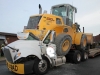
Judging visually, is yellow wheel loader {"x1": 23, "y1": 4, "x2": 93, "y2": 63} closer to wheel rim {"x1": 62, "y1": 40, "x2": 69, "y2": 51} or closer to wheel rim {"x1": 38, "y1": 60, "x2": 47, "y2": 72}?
wheel rim {"x1": 62, "y1": 40, "x2": 69, "y2": 51}

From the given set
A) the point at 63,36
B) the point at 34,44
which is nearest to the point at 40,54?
the point at 34,44

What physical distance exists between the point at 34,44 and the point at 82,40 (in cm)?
457

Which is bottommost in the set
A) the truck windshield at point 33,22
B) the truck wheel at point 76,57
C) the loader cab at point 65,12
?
the truck wheel at point 76,57

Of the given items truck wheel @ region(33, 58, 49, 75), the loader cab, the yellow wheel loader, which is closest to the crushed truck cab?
truck wheel @ region(33, 58, 49, 75)

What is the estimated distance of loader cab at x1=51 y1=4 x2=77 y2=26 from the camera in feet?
32.8

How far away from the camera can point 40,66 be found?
6582 millimetres

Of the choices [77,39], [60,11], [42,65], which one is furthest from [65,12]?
[42,65]

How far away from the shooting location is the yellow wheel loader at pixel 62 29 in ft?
25.7

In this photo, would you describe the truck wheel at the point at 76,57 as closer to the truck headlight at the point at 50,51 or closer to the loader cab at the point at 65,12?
the loader cab at the point at 65,12

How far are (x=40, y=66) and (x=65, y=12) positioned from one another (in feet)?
16.1

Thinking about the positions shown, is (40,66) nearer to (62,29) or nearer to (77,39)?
(62,29)

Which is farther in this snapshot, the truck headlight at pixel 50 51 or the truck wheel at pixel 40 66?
the truck headlight at pixel 50 51

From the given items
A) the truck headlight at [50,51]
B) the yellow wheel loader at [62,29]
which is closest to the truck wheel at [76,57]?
the yellow wheel loader at [62,29]

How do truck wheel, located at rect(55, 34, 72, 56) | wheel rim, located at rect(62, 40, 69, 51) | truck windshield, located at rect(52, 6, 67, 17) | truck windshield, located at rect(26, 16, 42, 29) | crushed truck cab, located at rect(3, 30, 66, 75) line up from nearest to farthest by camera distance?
crushed truck cab, located at rect(3, 30, 66, 75)
truck wheel, located at rect(55, 34, 72, 56)
wheel rim, located at rect(62, 40, 69, 51)
truck windshield, located at rect(26, 16, 42, 29)
truck windshield, located at rect(52, 6, 67, 17)
